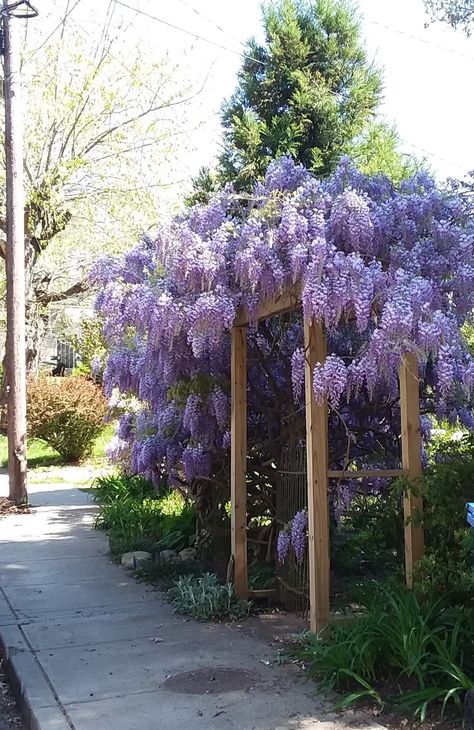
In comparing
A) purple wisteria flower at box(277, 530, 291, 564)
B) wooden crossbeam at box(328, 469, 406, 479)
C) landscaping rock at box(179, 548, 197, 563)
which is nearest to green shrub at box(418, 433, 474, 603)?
wooden crossbeam at box(328, 469, 406, 479)

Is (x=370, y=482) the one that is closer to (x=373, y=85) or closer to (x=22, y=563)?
(x=22, y=563)

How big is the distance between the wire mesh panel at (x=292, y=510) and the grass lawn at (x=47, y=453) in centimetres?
1131

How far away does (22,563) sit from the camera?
8.44 metres

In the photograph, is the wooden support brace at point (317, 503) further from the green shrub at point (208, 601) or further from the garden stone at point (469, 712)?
the garden stone at point (469, 712)

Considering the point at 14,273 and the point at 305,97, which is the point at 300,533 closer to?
the point at 14,273

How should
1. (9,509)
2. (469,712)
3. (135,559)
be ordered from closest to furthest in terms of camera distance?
Result: 1. (469,712)
2. (135,559)
3. (9,509)

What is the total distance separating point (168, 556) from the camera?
7938 millimetres

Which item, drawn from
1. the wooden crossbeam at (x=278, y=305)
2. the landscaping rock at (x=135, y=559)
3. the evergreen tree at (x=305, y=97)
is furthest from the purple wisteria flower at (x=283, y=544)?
the evergreen tree at (x=305, y=97)

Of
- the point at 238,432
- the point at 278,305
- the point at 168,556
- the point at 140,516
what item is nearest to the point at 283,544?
the point at 238,432

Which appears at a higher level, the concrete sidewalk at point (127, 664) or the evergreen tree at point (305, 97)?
the evergreen tree at point (305, 97)

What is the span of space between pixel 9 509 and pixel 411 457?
25.8ft

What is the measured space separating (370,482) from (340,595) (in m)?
1.08

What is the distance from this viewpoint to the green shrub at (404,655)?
426cm

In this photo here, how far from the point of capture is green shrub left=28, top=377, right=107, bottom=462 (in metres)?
17.4
